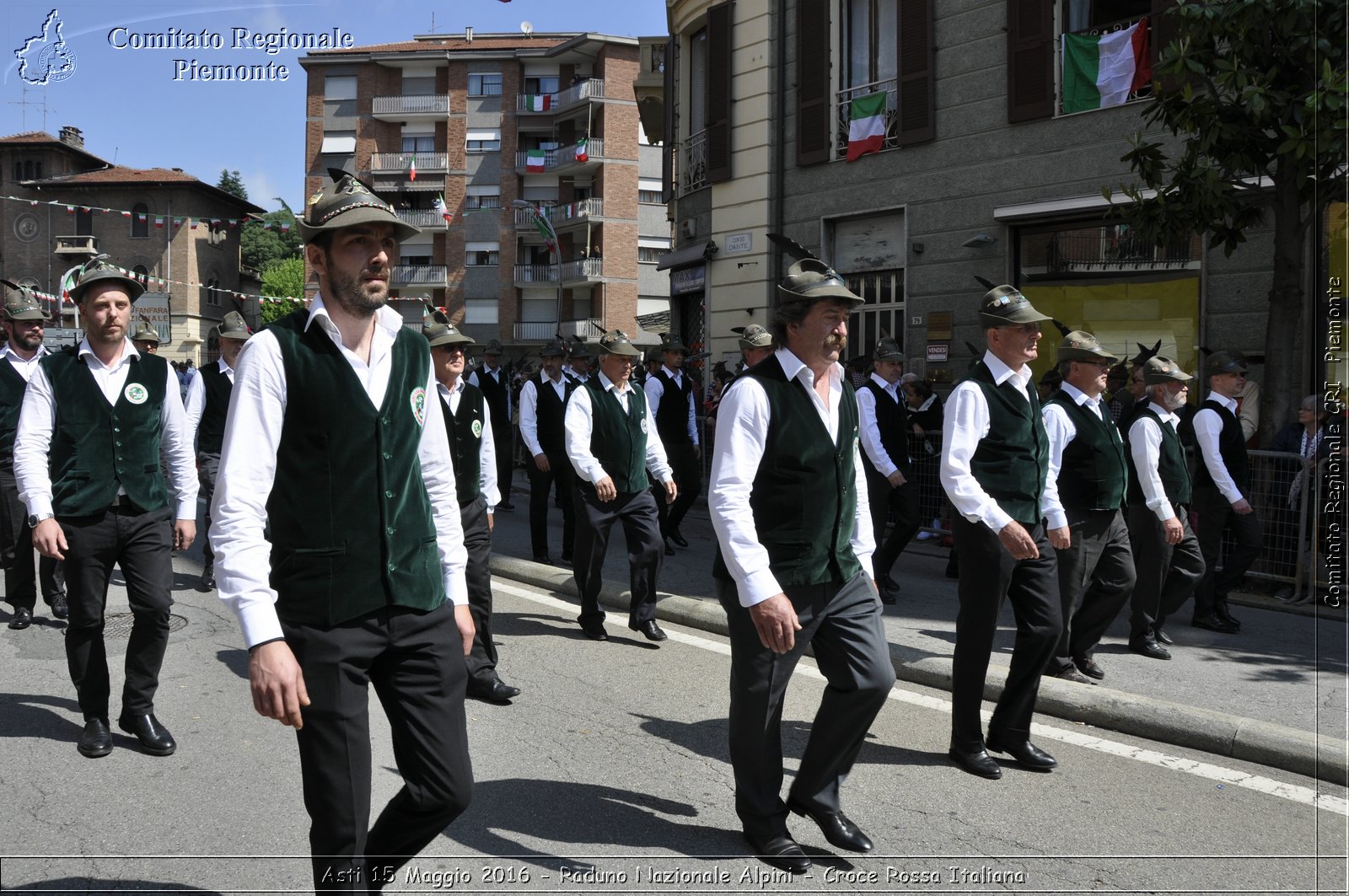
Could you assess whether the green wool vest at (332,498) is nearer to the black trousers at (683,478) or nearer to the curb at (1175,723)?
the curb at (1175,723)

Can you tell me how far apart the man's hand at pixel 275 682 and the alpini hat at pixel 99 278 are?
3.05 metres

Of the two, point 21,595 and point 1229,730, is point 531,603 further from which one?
point 1229,730

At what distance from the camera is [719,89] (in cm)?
1894

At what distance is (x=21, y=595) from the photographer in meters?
8.03

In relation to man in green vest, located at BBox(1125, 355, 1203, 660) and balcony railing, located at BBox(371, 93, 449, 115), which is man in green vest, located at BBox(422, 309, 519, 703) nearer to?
man in green vest, located at BBox(1125, 355, 1203, 660)

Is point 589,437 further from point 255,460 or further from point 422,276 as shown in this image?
point 422,276

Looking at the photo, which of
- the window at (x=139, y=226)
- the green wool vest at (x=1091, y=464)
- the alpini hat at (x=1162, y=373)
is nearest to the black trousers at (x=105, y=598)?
the green wool vest at (x=1091, y=464)

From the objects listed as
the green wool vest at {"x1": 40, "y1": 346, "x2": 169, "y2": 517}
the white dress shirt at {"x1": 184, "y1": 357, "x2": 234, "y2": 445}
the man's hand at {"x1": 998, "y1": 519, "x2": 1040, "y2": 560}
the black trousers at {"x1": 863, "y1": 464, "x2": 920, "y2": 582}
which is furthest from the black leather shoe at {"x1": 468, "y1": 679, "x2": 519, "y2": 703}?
the white dress shirt at {"x1": 184, "y1": 357, "x2": 234, "y2": 445}

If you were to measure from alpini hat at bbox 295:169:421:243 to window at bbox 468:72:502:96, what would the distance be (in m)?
62.0

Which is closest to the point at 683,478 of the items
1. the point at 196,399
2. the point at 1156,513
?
the point at 196,399

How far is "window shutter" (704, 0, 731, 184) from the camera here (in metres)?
18.8

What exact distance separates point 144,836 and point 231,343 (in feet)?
18.4

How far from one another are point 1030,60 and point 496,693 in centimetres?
1160

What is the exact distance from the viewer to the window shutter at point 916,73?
51.5ft
